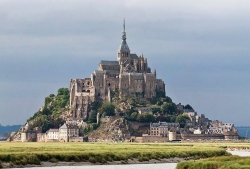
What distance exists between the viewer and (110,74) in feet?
651

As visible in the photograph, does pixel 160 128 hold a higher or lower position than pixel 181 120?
lower

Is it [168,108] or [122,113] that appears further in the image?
[168,108]

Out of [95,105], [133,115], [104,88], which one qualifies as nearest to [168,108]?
[133,115]

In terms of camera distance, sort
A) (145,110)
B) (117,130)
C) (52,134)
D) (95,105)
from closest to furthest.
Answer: (52,134) → (117,130) → (145,110) → (95,105)

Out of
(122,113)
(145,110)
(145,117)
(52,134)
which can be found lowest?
(52,134)

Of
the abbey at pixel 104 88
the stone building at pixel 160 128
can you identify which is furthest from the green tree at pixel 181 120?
the abbey at pixel 104 88

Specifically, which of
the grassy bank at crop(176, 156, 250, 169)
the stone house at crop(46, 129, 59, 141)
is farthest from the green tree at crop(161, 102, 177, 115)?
the grassy bank at crop(176, 156, 250, 169)

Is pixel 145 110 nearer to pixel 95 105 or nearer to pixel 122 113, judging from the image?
pixel 122 113

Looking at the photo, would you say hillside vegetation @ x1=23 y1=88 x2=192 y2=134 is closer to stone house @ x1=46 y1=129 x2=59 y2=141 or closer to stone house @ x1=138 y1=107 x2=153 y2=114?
stone house @ x1=138 y1=107 x2=153 y2=114

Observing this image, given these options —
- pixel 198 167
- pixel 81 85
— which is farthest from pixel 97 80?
pixel 198 167

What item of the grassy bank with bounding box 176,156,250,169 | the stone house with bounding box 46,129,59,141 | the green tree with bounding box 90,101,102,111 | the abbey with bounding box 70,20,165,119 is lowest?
the grassy bank with bounding box 176,156,250,169

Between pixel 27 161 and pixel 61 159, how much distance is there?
5823 millimetres

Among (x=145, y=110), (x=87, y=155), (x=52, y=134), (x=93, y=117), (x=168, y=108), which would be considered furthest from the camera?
(x=168, y=108)

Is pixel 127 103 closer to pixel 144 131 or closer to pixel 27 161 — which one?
pixel 144 131
